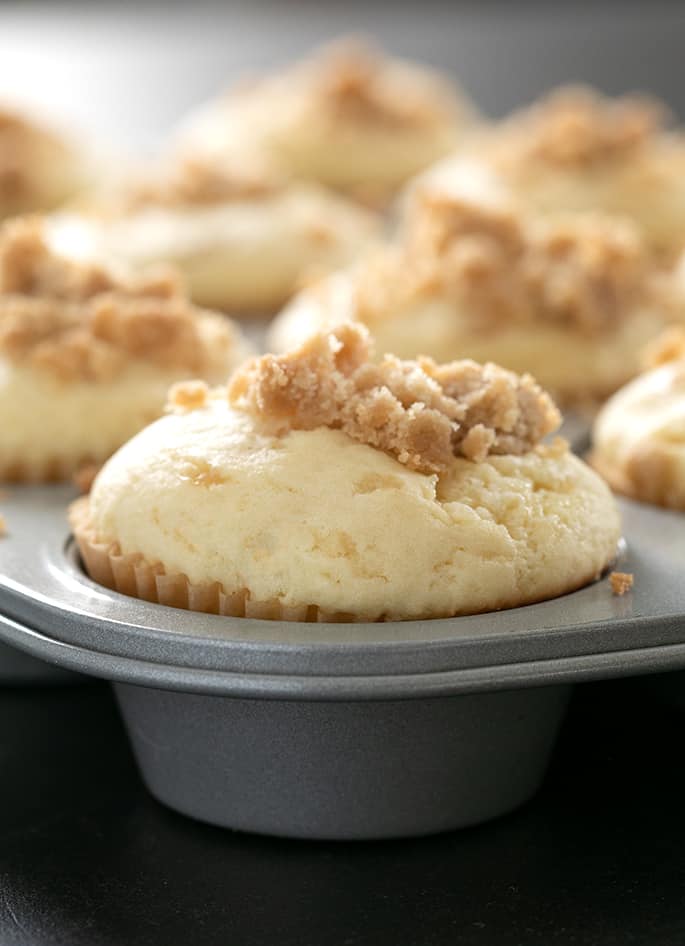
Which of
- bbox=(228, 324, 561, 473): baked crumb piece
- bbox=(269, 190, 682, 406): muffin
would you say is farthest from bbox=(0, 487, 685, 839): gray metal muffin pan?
bbox=(269, 190, 682, 406): muffin

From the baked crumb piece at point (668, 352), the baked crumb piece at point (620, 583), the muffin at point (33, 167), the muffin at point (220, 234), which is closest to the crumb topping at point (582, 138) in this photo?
the muffin at point (220, 234)

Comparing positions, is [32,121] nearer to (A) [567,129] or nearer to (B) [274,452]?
(A) [567,129]

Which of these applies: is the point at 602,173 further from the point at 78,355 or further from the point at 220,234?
the point at 78,355

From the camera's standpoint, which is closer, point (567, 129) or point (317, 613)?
point (317, 613)

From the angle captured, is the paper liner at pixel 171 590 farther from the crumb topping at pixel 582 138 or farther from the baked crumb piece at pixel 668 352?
the crumb topping at pixel 582 138

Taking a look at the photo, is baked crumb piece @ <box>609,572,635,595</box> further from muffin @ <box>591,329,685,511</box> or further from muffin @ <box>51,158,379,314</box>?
muffin @ <box>51,158,379,314</box>

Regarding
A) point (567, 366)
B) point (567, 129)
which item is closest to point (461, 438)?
point (567, 366)
